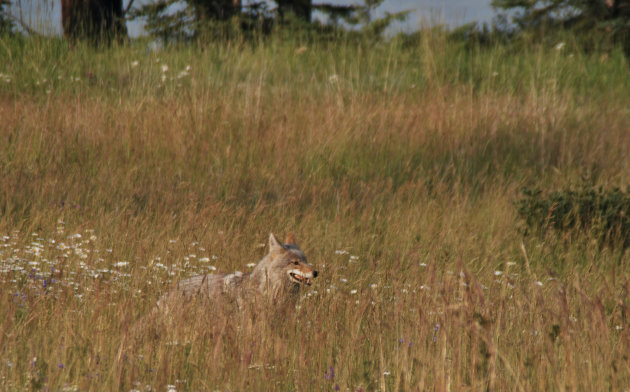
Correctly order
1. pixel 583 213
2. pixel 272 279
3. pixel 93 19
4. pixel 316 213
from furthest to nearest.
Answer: pixel 93 19
pixel 583 213
pixel 316 213
pixel 272 279

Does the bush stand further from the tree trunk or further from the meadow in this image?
the tree trunk

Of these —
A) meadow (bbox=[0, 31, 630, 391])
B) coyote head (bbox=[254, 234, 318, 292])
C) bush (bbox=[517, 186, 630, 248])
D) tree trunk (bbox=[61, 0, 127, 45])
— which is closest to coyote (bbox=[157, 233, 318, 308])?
coyote head (bbox=[254, 234, 318, 292])

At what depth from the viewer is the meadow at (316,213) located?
3.26 metres

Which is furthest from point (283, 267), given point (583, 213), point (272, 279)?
point (583, 213)

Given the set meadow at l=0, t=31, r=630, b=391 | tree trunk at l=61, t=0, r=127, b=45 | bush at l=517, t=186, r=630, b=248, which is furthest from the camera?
tree trunk at l=61, t=0, r=127, b=45

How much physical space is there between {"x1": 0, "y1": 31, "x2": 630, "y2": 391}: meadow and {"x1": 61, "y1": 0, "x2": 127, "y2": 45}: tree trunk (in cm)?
135

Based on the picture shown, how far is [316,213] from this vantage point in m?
6.66

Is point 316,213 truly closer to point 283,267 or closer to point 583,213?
point 283,267

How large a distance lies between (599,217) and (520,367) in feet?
12.7

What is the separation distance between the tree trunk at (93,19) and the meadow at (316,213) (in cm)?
135

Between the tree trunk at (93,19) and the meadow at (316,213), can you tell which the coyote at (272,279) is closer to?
the meadow at (316,213)

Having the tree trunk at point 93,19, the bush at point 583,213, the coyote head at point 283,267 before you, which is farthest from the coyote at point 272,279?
the tree trunk at point 93,19

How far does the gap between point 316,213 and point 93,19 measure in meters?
9.46

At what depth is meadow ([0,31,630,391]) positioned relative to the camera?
128 inches
